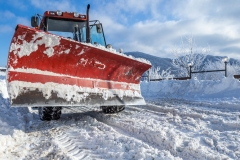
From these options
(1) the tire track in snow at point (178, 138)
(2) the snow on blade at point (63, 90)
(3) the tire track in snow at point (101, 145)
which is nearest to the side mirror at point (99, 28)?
(2) the snow on blade at point (63, 90)

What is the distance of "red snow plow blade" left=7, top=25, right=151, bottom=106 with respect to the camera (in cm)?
296

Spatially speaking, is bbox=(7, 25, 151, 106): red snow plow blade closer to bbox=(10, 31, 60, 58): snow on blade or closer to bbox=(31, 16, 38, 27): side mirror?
bbox=(10, 31, 60, 58): snow on blade

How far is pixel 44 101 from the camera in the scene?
3.17 meters

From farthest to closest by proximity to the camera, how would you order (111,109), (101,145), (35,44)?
(111,109) < (35,44) < (101,145)

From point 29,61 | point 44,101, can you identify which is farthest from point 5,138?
point 29,61

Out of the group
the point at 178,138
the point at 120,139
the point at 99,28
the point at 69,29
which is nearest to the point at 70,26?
the point at 69,29

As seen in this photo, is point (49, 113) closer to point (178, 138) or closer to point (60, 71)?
point (60, 71)

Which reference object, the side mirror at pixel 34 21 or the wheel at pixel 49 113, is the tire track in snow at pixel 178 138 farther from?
the side mirror at pixel 34 21

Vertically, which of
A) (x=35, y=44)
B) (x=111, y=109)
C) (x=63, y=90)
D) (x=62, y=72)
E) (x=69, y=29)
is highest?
(x=69, y=29)

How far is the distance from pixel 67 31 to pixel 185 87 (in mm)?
6825

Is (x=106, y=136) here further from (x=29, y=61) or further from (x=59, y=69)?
(x=29, y=61)

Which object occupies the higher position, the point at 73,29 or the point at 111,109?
the point at 73,29

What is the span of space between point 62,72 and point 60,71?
4 cm

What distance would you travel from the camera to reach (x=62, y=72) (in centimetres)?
344
